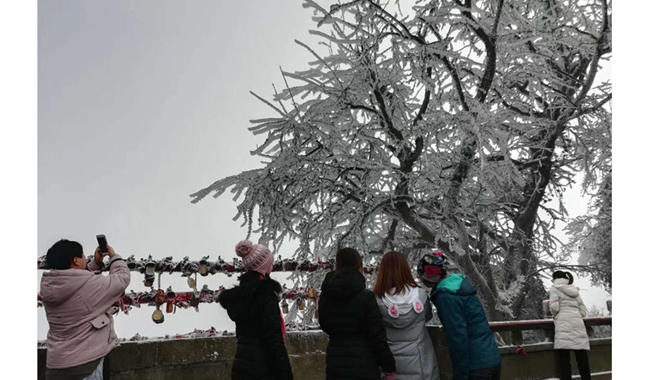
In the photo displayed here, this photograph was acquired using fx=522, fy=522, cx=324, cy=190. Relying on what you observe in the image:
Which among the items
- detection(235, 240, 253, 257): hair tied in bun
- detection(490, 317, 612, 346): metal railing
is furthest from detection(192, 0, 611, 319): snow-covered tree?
detection(235, 240, 253, 257): hair tied in bun

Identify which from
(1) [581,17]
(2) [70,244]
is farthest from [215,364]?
(1) [581,17]

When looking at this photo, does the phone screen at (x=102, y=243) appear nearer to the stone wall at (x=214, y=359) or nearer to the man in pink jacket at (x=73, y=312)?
the man in pink jacket at (x=73, y=312)

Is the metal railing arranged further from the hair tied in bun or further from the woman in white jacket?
the hair tied in bun

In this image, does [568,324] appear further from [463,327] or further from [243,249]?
[243,249]

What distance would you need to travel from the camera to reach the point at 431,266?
396cm

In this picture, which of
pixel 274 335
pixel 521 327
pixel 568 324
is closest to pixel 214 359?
pixel 274 335

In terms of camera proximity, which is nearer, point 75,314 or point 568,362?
point 75,314

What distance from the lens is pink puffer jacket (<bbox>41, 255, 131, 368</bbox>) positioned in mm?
3285

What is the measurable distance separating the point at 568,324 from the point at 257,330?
402 cm

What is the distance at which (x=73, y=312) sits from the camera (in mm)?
3326

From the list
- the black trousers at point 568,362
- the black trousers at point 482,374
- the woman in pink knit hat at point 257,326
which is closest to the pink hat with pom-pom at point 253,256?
the woman in pink knit hat at point 257,326

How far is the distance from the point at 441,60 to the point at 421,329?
21.5 feet

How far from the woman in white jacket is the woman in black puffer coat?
3.16m

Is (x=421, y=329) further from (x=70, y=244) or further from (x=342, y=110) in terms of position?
(x=342, y=110)
